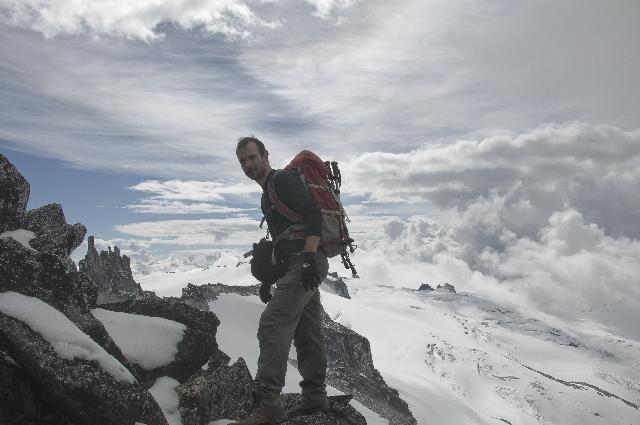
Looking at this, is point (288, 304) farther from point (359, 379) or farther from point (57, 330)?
point (359, 379)

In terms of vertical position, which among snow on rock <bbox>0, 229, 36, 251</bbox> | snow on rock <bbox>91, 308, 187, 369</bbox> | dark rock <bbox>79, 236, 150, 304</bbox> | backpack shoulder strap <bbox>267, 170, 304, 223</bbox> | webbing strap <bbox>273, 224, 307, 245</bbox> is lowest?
dark rock <bbox>79, 236, 150, 304</bbox>

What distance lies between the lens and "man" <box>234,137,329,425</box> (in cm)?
665

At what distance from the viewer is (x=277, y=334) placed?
6.79 meters

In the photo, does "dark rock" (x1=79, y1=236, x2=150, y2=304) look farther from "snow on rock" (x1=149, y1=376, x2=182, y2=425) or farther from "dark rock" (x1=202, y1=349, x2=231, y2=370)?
"snow on rock" (x1=149, y1=376, x2=182, y2=425)

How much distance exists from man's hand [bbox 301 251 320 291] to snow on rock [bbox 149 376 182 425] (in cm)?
291

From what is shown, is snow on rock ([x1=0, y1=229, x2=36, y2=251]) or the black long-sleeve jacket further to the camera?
snow on rock ([x1=0, y1=229, x2=36, y2=251])

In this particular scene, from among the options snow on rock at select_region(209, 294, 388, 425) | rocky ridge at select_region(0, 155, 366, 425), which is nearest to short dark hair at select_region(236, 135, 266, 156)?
rocky ridge at select_region(0, 155, 366, 425)

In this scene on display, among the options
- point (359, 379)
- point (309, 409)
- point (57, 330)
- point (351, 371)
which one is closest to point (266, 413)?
point (309, 409)

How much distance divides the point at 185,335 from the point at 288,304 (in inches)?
122

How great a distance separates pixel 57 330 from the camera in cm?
574

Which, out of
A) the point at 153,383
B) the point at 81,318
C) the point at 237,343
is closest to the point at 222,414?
the point at 153,383

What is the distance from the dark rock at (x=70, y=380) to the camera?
521cm

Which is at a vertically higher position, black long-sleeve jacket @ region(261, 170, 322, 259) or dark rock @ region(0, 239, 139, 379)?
black long-sleeve jacket @ region(261, 170, 322, 259)

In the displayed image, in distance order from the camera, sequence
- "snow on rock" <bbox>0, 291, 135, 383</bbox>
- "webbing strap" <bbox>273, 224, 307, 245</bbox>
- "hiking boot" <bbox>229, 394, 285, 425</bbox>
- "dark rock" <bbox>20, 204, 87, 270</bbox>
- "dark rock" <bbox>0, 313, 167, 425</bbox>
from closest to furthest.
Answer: "dark rock" <bbox>0, 313, 167, 425</bbox> → "snow on rock" <bbox>0, 291, 135, 383</bbox> → "hiking boot" <bbox>229, 394, 285, 425</bbox> → "webbing strap" <bbox>273, 224, 307, 245</bbox> → "dark rock" <bbox>20, 204, 87, 270</bbox>
